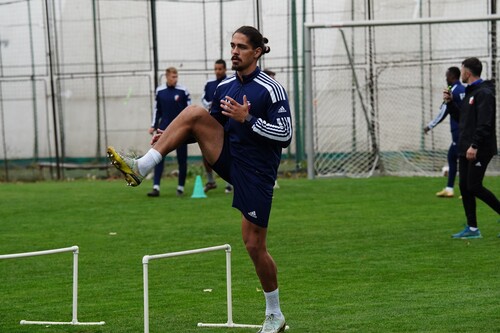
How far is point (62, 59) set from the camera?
27.2 metres

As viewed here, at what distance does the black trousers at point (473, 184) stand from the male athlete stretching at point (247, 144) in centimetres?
552

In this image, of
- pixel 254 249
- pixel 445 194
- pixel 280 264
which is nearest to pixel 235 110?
pixel 254 249

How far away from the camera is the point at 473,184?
12242 mm

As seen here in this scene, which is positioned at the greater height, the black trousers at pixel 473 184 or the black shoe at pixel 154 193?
the black trousers at pixel 473 184

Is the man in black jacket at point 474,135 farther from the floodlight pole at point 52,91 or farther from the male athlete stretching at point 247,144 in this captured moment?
the floodlight pole at point 52,91

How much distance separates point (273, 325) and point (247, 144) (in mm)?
1361

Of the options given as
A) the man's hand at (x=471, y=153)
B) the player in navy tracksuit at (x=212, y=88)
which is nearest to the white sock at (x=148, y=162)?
the man's hand at (x=471, y=153)

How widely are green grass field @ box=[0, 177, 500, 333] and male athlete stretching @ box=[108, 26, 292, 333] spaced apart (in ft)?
2.62

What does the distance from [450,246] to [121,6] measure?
54.8ft

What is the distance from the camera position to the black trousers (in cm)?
1221

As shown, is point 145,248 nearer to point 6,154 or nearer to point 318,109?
point 318,109

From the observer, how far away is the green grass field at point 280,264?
8.09 m

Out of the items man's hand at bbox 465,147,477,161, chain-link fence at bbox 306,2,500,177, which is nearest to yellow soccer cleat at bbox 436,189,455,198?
chain-link fence at bbox 306,2,500,177

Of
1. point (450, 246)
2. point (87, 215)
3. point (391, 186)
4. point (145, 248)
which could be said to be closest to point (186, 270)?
point (145, 248)
